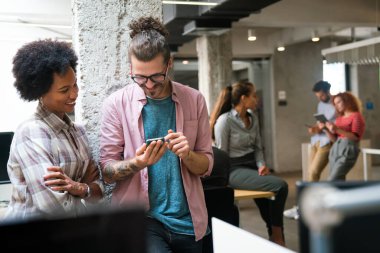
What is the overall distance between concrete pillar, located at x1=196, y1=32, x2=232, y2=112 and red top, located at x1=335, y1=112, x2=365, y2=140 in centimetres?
261

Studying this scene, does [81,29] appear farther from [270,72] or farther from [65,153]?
[270,72]

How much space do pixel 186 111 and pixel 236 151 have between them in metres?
2.49

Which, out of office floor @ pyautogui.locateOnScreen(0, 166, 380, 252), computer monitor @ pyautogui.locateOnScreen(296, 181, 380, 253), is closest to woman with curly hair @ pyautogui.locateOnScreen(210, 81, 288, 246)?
office floor @ pyautogui.locateOnScreen(0, 166, 380, 252)

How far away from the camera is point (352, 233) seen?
22.0 inches

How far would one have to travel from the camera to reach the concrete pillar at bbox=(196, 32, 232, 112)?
8.11 m

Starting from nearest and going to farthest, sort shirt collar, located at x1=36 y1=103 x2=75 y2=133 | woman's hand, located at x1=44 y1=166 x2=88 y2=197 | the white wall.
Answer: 1. woman's hand, located at x1=44 y1=166 x2=88 y2=197
2. shirt collar, located at x1=36 y1=103 x2=75 y2=133
3. the white wall

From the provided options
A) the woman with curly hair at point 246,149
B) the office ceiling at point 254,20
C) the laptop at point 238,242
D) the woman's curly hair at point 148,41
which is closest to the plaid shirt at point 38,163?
the woman's curly hair at point 148,41

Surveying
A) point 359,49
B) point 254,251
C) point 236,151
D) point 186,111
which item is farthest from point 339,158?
point 254,251

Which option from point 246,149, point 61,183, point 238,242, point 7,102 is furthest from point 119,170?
point 7,102

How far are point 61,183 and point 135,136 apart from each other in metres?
0.40

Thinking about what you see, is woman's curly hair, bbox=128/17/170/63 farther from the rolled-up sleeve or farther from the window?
the window

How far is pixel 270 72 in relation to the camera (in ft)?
38.2

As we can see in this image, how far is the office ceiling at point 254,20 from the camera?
6.79 m

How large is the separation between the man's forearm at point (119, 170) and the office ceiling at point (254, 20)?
372 centimetres
